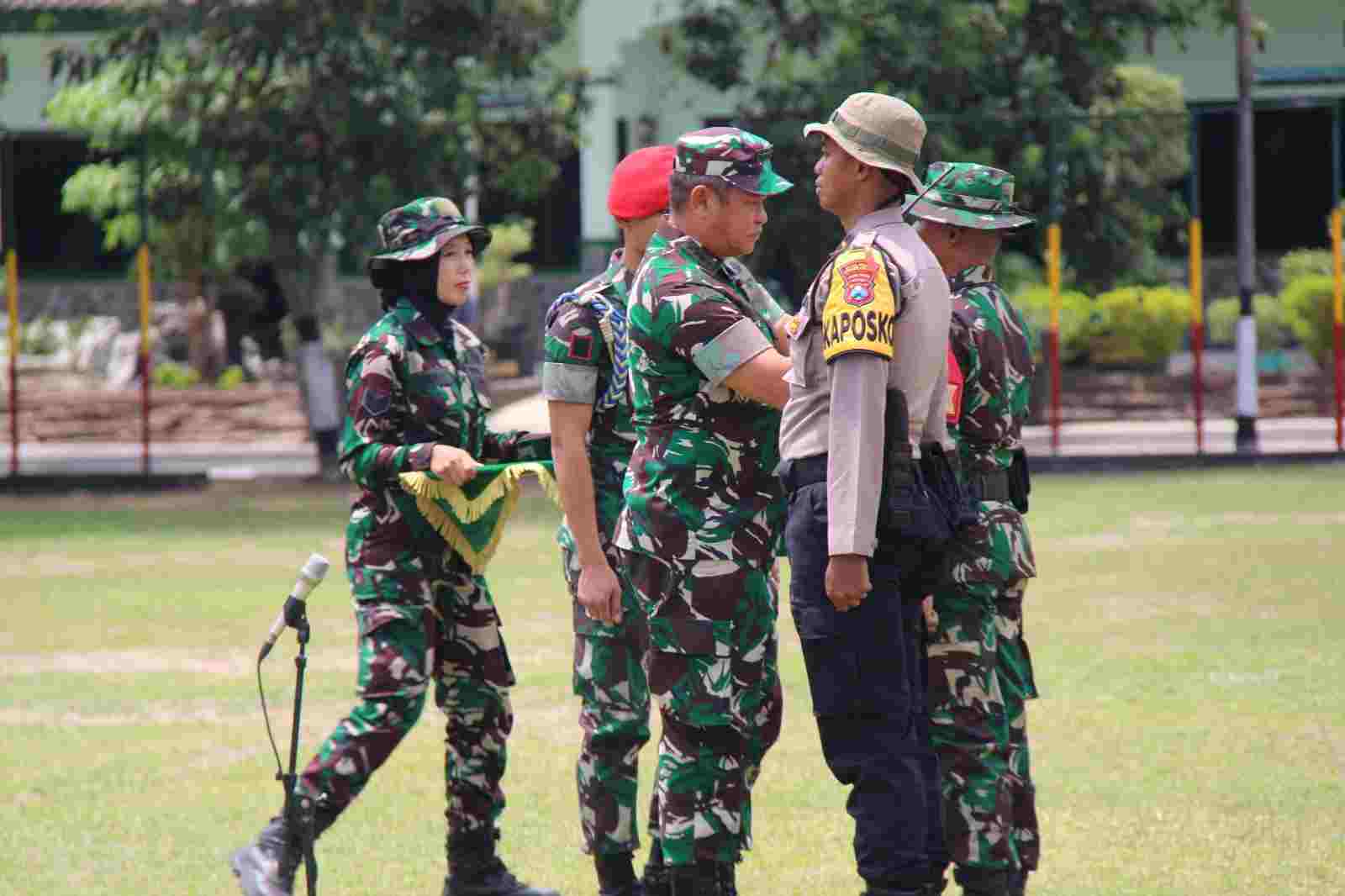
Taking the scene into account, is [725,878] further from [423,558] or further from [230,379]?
[230,379]

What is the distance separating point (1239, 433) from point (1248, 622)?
10.3 meters

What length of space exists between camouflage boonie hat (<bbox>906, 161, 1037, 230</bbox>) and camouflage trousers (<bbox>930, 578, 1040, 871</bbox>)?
977 mm

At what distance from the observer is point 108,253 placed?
34.3 m

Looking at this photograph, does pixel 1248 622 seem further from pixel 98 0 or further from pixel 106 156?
pixel 98 0

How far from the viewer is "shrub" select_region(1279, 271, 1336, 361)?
79.7 ft

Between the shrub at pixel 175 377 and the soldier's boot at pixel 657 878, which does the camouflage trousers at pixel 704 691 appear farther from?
the shrub at pixel 175 377

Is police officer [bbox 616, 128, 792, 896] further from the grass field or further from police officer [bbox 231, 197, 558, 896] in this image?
the grass field

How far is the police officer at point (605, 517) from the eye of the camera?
5.76 m

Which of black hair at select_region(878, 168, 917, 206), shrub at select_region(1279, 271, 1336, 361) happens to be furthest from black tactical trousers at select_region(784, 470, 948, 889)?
shrub at select_region(1279, 271, 1336, 361)

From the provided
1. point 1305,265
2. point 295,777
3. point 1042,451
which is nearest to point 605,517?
point 295,777

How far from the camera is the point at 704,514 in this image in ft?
17.4

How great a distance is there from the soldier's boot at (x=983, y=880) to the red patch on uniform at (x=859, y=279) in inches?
62.9

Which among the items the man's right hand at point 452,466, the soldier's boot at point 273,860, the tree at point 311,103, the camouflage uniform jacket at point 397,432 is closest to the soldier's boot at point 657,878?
the soldier's boot at point 273,860

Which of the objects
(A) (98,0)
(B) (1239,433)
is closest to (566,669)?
(B) (1239,433)
